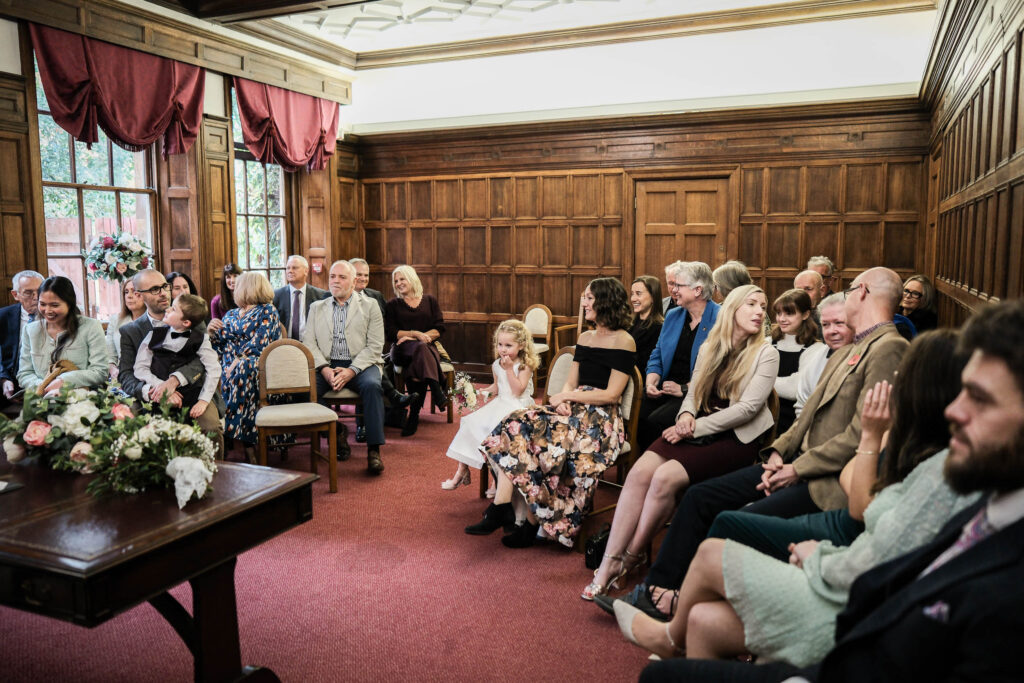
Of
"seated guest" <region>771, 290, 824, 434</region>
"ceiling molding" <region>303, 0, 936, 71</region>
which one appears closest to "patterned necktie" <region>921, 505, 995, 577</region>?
"seated guest" <region>771, 290, 824, 434</region>

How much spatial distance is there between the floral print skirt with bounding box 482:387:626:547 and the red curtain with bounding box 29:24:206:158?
4.22 metres

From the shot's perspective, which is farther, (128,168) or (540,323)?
(540,323)

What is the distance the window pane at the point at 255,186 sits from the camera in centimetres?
790

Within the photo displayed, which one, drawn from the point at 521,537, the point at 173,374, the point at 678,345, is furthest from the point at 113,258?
the point at 678,345

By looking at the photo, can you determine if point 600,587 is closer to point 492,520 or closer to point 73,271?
point 492,520

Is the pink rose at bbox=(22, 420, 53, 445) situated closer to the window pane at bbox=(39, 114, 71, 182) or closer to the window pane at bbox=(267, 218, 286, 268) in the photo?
the window pane at bbox=(39, 114, 71, 182)

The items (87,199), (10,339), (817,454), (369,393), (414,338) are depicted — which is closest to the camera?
(817,454)

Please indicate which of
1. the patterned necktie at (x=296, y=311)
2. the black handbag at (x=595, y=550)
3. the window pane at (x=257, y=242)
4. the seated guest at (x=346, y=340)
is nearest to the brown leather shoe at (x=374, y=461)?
the seated guest at (x=346, y=340)

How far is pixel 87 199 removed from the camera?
607 centimetres

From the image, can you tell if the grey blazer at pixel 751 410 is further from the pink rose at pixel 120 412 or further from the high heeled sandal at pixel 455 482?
the pink rose at pixel 120 412

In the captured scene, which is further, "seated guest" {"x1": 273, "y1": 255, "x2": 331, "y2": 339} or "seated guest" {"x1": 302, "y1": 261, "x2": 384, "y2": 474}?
"seated guest" {"x1": 273, "y1": 255, "x2": 331, "y2": 339}

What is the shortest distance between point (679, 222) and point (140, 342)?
530 cm

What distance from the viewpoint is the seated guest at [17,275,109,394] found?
446 cm

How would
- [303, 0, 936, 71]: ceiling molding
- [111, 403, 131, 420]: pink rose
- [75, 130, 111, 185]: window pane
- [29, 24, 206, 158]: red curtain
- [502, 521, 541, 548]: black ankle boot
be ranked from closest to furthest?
[111, 403, 131, 420]: pink rose, [502, 521, 541, 548]: black ankle boot, [29, 24, 206, 158]: red curtain, [75, 130, 111, 185]: window pane, [303, 0, 936, 71]: ceiling molding
